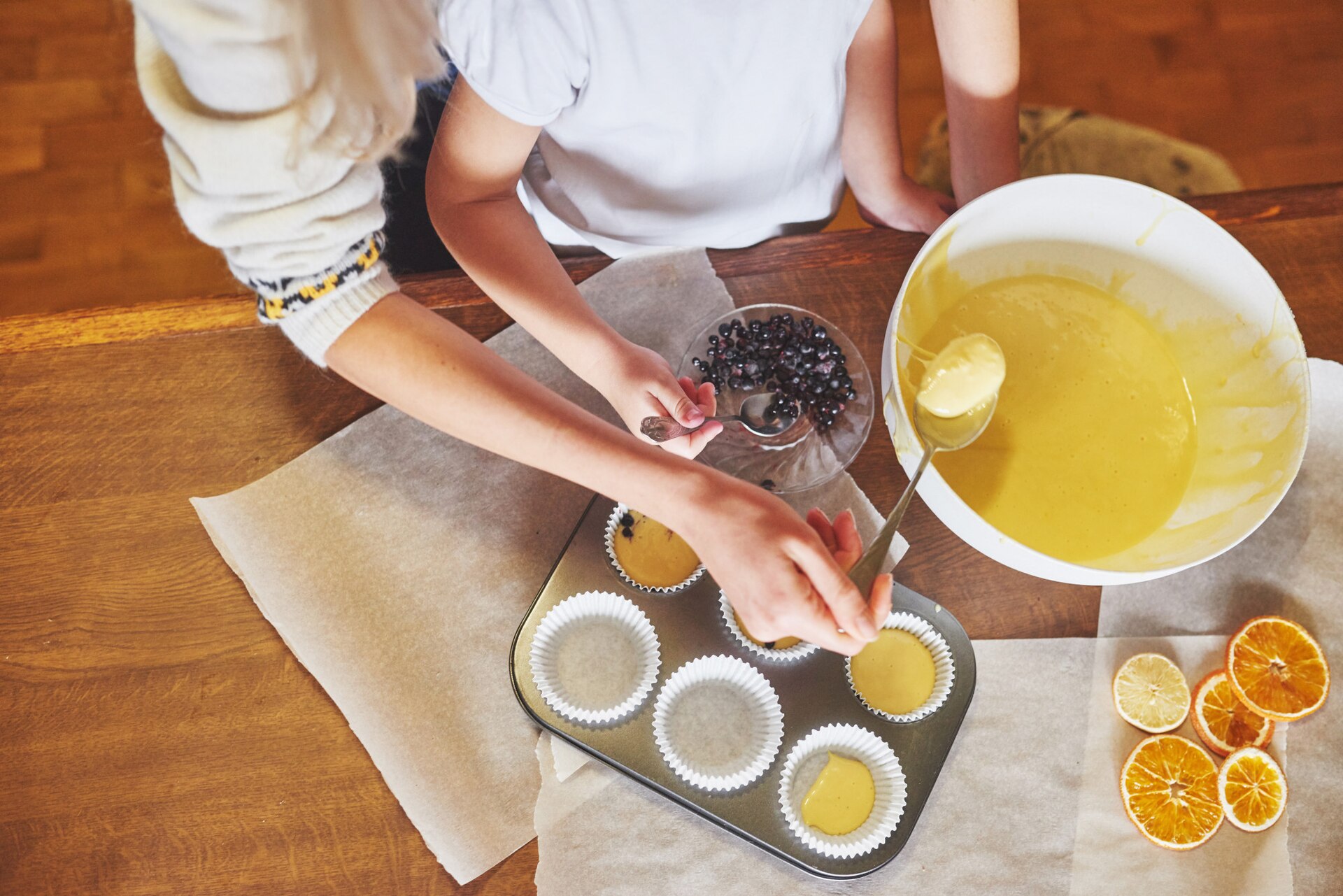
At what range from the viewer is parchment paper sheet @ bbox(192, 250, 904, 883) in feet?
3.21

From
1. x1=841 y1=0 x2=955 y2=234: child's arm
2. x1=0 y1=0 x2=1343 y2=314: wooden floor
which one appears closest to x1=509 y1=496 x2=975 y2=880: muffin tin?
x1=841 y1=0 x2=955 y2=234: child's arm

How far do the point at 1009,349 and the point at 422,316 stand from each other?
655 millimetres

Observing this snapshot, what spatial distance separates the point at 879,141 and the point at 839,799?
0.86 meters

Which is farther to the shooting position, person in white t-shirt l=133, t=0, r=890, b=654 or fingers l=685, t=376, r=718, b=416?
fingers l=685, t=376, r=718, b=416

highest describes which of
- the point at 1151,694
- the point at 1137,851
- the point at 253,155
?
the point at 253,155

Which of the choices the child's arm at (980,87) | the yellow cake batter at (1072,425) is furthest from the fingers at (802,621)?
the child's arm at (980,87)

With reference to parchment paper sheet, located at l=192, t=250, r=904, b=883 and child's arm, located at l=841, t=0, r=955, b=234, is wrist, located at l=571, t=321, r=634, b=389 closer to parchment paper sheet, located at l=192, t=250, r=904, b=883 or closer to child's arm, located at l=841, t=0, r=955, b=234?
parchment paper sheet, located at l=192, t=250, r=904, b=883

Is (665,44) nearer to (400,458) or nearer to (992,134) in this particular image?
(992,134)

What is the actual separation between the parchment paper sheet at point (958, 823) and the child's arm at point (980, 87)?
2.03 feet

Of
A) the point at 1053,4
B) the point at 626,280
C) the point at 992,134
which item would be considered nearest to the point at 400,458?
the point at 626,280

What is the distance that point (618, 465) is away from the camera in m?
0.85

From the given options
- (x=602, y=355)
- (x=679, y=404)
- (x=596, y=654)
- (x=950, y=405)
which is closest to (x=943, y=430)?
(x=950, y=405)

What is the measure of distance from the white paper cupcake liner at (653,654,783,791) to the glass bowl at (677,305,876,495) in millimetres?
Answer: 231

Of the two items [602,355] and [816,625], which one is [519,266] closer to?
[602,355]
